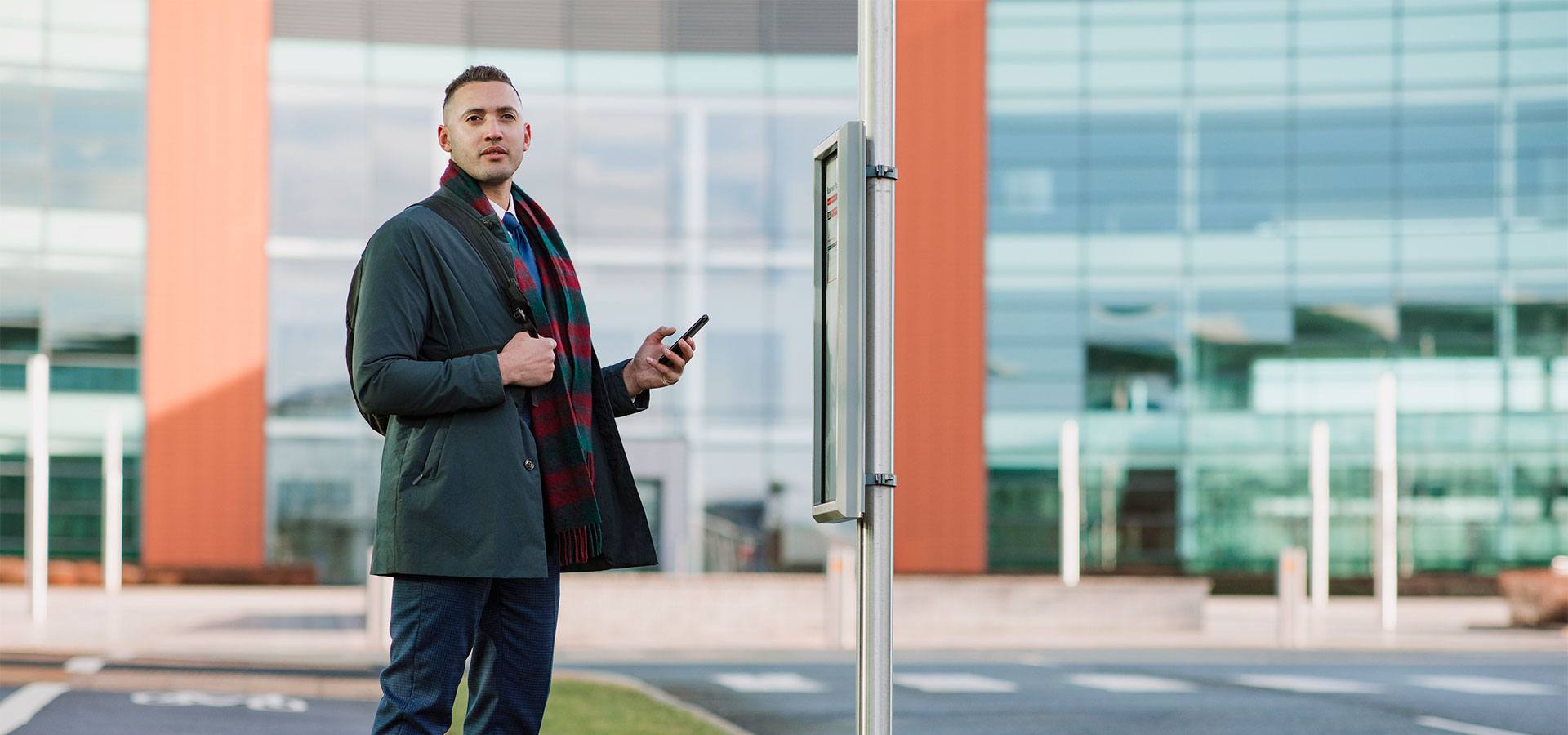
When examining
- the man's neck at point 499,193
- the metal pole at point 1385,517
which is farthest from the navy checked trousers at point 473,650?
the metal pole at point 1385,517

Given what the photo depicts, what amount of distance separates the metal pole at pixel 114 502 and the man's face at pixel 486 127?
27.2m

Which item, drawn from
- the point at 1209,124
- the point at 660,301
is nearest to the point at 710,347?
the point at 660,301

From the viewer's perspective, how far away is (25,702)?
10914mm

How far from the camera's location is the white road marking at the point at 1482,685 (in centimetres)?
1373

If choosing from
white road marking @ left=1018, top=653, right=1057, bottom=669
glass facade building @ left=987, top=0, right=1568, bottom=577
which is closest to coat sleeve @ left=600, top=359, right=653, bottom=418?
white road marking @ left=1018, top=653, right=1057, bottom=669

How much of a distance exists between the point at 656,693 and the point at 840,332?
8.70 m

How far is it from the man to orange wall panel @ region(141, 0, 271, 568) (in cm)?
3521

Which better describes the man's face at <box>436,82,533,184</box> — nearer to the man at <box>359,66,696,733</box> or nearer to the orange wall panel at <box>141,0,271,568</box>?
the man at <box>359,66,696,733</box>

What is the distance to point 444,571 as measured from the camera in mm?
3643

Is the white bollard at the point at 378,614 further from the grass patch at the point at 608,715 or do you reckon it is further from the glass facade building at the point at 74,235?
the glass facade building at the point at 74,235

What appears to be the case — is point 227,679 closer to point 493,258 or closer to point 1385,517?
point 493,258

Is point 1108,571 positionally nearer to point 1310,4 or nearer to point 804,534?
point 804,534

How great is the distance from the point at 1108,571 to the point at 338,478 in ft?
48.2

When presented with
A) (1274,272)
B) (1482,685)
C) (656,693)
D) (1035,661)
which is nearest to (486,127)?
(656,693)
